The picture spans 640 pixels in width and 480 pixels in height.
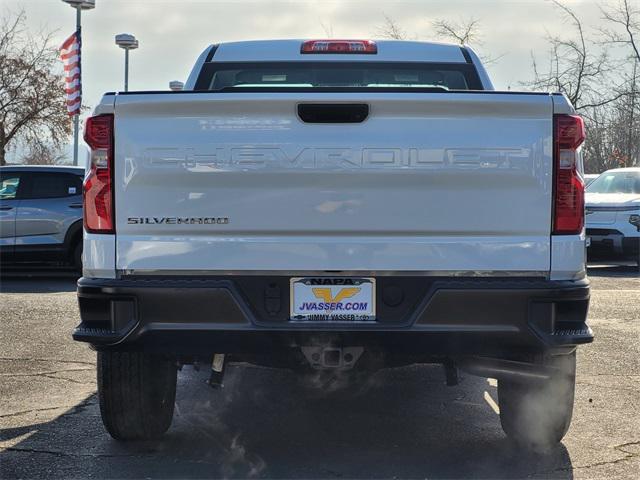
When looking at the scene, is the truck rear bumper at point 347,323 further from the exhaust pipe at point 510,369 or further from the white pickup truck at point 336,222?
the exhaust pipe at point 510,369

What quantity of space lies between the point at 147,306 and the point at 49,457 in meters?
1.09

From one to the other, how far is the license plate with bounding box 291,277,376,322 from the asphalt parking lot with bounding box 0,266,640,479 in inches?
30.7

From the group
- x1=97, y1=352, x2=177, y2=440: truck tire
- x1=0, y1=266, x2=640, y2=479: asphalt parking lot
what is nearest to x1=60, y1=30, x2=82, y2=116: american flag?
x1=0, y1=266, x2=640, y2=479: asphalt parking lot

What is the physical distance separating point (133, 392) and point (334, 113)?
1.65 meters

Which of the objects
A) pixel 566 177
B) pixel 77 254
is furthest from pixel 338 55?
pixel 77 254

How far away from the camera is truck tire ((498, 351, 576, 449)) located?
14.8ft

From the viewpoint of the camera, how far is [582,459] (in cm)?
451

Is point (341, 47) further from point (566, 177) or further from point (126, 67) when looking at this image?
point (126, 67)

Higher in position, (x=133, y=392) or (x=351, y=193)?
(x=351, y=193)

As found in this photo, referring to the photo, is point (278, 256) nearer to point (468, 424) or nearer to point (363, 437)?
point (363, 437)

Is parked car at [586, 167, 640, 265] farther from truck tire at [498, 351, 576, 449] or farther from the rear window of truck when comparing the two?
truck tire at [498, 351, 576, 449]

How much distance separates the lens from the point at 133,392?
450 centimetres

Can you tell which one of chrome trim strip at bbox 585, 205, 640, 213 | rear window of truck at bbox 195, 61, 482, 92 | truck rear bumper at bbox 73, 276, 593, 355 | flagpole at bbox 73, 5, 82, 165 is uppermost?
flagpole at bbox 73, 5, 82, 165

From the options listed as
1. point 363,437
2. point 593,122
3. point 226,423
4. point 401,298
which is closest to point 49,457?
point 226,423
